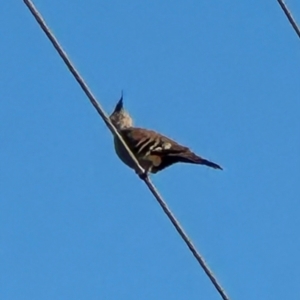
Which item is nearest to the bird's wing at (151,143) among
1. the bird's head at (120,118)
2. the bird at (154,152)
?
the bird at (154,152)

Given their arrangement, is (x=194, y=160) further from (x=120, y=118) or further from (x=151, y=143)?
(x=120, y=118)

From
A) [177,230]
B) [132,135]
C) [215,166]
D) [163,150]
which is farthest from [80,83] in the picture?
[132,135]

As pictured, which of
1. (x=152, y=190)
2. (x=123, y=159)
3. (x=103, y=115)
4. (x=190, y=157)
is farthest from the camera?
(x=123, y=159)

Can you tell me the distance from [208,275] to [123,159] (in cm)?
515

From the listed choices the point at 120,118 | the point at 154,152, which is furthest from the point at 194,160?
the point at 120,118

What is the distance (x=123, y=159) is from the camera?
36.2ft

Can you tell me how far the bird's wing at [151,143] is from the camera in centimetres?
1038

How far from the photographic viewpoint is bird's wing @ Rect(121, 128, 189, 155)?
10.4m

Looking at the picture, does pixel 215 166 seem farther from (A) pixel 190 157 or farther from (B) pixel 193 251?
(B) pixel 193 251

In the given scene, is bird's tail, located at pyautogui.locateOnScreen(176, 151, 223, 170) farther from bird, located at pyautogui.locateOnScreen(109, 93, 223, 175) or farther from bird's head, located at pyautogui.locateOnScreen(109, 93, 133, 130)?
bird's head, located at pyautogui.locateOnScreen(109, 93, 133, 130)

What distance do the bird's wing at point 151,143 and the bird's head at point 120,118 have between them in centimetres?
152

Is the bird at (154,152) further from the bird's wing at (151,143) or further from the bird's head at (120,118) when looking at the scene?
the bird's head at (120,118)

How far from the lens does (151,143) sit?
10672mm

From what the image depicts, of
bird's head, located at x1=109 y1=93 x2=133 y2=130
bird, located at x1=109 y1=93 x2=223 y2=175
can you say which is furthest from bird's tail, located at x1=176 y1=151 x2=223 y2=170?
bird's head, located at x1=109 y1=93 x2=133 y2=130
